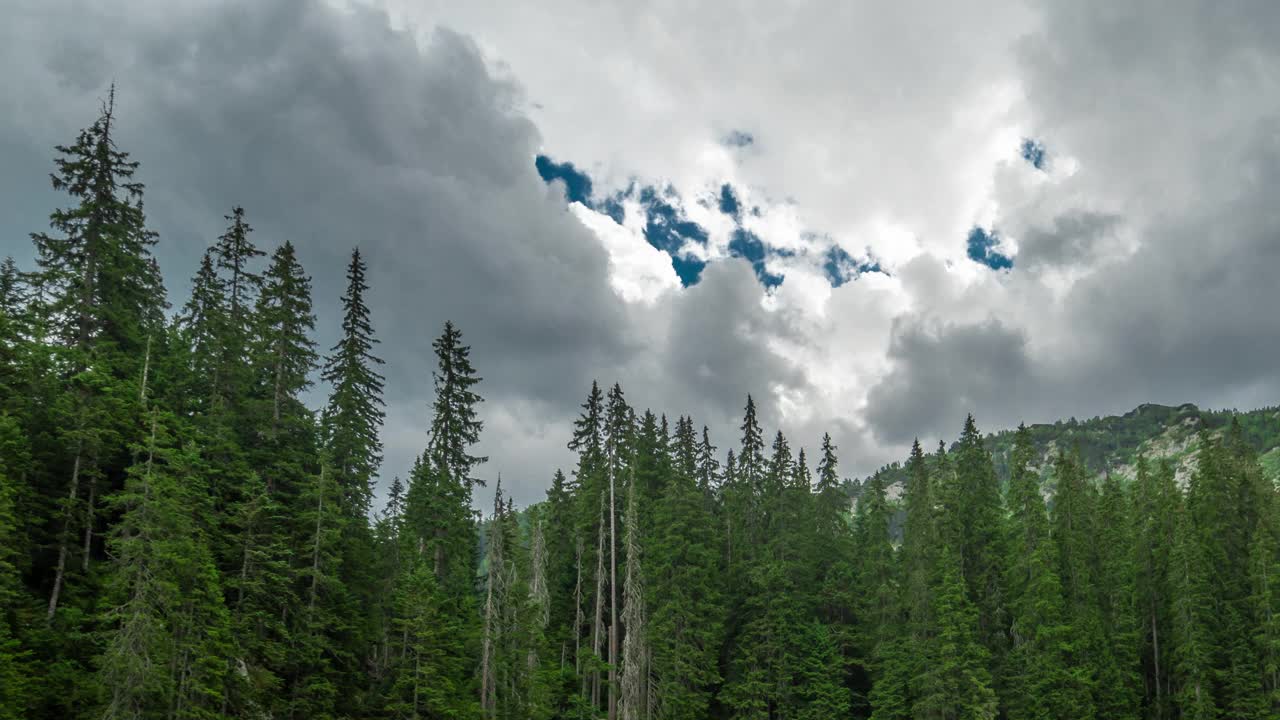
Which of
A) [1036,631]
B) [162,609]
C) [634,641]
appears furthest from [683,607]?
[162,609]

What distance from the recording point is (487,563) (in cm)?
5172

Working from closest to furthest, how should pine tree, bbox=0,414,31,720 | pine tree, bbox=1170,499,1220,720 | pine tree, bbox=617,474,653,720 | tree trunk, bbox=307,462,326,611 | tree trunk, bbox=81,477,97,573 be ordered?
1. pine tree, bbox=0,414,31,720
2. tree trunk, bbox=81,477,97,573
3. tree trunk, bbox=307,462,326,611
4. pine tree, bbox=617,474,653,720
5. pine tree, bbox=1170,499,1220,720

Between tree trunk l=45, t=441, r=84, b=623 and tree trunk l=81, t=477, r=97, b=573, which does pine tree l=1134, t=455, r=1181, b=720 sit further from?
tree trunk l=45, t=441, r=84, b=623

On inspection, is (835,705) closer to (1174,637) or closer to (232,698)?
(1174,637)

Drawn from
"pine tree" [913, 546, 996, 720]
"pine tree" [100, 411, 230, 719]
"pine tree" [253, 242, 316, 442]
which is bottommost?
"pine tree" [913, 546, 996, 720]

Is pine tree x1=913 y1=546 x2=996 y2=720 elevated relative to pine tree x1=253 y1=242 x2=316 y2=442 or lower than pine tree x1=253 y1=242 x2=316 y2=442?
lower

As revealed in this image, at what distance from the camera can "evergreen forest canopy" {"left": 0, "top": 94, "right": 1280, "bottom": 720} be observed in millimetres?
24312

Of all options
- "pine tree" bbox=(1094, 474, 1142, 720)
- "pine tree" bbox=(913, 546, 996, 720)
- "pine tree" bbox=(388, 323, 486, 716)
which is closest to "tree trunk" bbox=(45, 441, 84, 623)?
"pine tree" bbox=(388, 323, 486, 716)

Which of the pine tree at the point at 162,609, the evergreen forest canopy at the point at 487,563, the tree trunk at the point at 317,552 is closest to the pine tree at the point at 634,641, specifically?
the evergreen forest canopy at the point at 487,563

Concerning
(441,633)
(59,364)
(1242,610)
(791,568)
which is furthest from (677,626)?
(1242,610)

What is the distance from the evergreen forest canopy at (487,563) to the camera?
24312 millimetres

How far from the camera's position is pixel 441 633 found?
1422 inches

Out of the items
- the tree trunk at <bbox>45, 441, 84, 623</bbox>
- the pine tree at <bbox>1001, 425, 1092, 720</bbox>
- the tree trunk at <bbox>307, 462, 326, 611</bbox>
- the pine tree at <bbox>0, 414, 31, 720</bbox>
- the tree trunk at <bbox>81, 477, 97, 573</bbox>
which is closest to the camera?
the pine tree at <bbox>0, 414, 31, 720</bbox>

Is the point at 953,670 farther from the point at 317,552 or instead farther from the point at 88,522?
the point at 88,522
